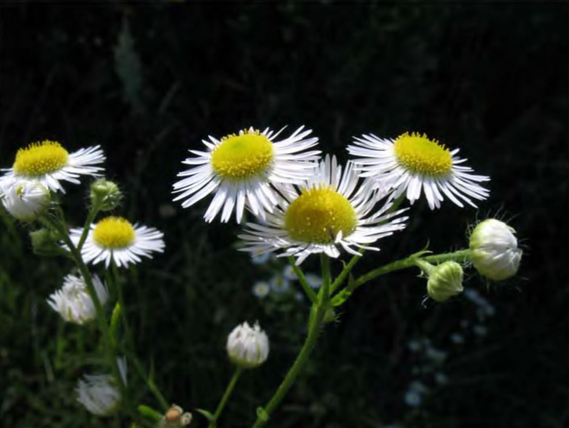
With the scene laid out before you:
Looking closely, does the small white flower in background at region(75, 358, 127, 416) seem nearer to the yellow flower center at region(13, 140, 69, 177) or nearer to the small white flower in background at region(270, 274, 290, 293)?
the yellow flower center at region(13, 140, 69, 177)

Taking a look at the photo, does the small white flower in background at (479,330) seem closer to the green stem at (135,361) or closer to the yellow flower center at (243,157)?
the green stem at (135,361)

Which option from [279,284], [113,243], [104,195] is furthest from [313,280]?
[104,195]

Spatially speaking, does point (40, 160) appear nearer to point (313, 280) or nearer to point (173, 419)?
point (173, 419)

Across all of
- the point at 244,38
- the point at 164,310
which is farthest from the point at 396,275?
the point at 244,38

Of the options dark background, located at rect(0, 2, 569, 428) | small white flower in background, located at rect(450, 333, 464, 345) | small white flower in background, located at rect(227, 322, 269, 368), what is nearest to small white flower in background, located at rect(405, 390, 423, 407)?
dark background, located at rect(0, 2, 569, 428)

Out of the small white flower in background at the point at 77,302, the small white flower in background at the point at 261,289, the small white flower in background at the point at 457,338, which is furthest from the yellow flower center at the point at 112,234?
the small white flower in background at the point at 457,338
